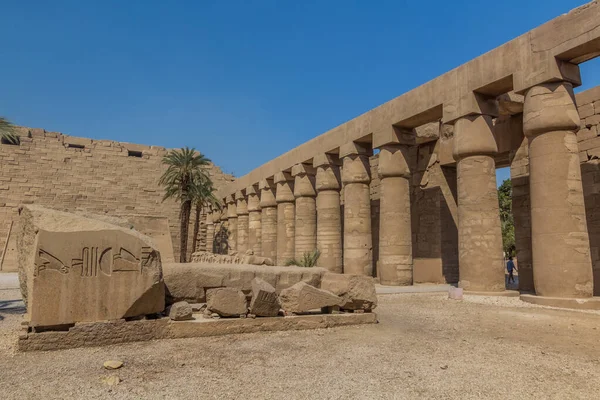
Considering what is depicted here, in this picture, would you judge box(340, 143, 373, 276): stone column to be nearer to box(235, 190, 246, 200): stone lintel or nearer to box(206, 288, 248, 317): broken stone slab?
box(206, 288, 248, 317): broken stone slab

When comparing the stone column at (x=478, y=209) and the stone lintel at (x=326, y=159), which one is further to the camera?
the stone lintel at (x=326, y=159)

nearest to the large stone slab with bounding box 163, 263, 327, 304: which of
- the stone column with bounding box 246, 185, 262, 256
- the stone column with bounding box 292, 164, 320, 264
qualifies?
the stone column with bounding box 292, 164, 320, 264

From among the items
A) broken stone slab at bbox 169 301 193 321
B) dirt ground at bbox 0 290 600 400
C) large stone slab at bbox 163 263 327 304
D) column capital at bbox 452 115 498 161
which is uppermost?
column capital at bbox 452 115 498 161

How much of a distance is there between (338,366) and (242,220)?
21077 mm

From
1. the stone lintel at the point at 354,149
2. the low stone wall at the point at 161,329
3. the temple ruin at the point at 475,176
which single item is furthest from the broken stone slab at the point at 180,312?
the stone lintel at the point at 354,149

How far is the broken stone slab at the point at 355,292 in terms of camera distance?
6320 mm

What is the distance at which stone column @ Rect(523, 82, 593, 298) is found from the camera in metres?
7.99

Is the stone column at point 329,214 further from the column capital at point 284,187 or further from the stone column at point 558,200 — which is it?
the stone column at point 558,200

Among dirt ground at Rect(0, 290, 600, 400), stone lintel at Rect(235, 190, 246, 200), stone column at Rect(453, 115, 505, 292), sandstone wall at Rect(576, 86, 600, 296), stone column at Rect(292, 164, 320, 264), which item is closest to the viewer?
dirt ground at Rect(0, 290, 600, 400)

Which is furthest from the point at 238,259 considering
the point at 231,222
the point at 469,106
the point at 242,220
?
the point at 231,222

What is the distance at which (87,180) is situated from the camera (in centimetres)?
2777

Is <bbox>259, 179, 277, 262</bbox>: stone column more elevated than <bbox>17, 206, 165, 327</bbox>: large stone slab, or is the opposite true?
<bbox>259, 179, 277, 262</bbox>: stone column

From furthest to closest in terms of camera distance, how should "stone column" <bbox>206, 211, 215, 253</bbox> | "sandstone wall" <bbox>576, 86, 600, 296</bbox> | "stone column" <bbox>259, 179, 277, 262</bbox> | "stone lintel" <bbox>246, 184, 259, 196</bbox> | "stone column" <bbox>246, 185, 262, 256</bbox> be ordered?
"stone column" <bbox>206, 211, 215, 253</bbox> < "stone lintel" <bbox>246, 184, 259, 196</bbox> < "stone column" <bbox>246, 185, 262, 256</bbox> < "stone column" <bbox>259, 179, 277, 262</bbox> < "sandstone wall" <bbox>576, 86, 600, 296</bbox>

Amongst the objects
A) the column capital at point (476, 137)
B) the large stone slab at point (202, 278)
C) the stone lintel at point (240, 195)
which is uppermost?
the stone lintel at point (240, 195)
